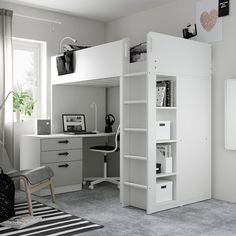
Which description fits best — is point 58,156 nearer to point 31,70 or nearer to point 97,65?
point 97,65

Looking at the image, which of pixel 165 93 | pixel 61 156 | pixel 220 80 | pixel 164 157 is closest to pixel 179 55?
pixel 165 93

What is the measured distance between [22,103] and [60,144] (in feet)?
2.84

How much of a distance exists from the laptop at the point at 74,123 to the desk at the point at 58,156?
1.67 ft

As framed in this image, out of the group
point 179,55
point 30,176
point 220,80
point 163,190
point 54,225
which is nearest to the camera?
point 54,225

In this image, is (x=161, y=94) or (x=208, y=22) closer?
(x=161, y=94)

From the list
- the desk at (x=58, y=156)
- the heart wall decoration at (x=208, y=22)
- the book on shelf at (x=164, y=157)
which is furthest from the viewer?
the desk at (x=58, y=156)

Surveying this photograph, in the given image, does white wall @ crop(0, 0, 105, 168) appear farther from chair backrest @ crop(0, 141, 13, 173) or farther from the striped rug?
the striped rug

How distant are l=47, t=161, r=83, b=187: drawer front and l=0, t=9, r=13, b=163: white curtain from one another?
0.70 m

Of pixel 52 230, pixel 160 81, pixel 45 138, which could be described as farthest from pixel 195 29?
pixel 52 230

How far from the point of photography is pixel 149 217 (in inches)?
138

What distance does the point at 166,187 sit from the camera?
3.87m

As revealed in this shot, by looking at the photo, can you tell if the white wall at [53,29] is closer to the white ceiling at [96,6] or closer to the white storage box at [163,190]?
the white ceiling at [96,6]

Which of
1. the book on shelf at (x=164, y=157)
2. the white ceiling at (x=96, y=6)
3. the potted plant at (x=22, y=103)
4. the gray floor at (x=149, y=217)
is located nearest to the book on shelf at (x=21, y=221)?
the gray floor at (x=149, y=217)

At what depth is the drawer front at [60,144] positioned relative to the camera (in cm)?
446
